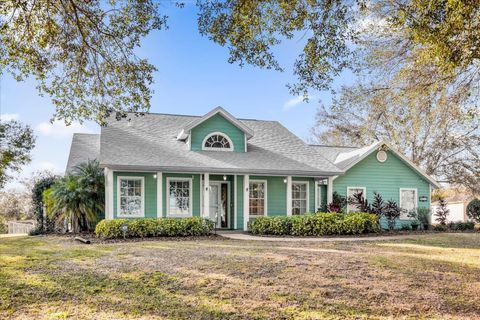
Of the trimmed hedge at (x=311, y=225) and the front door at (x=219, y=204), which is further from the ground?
the front door at (x=219, y=204)

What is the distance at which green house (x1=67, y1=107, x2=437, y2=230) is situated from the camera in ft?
55.9

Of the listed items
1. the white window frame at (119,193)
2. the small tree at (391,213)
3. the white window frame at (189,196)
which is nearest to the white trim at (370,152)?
the small tree at (391,213)

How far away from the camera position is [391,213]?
19672 mm

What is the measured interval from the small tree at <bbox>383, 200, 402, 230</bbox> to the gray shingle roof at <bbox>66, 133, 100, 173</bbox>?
1351cm

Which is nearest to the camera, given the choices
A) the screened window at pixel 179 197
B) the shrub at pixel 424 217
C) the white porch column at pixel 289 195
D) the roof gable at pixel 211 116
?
the screened window at pixel 179 197

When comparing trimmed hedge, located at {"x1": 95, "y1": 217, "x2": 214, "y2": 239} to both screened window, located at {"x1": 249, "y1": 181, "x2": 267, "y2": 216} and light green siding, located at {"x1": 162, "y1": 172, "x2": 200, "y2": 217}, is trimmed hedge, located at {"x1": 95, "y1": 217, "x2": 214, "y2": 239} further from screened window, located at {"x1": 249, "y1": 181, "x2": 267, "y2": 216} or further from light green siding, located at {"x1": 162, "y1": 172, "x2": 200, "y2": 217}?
screened window, located at {"x1": 249, "y1": 181, "x2": 267, "y2": 216}

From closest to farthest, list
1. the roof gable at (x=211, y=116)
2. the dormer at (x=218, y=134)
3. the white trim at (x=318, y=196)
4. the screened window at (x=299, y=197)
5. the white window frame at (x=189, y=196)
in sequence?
the white window frame at (x=189, y=196)
the roof gable at (x=211, y=116)
the dormer at (x=218, y=134)
the screened window at (x=299, y=197)
the white trim at (x=318, y=196)

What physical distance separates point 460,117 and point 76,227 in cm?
1425

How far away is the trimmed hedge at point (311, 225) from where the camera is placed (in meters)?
16.3


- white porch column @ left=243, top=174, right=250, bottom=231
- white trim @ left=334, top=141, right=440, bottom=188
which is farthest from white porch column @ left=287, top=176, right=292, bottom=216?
white trim @ left=334, top=141, right=440, bottom=188

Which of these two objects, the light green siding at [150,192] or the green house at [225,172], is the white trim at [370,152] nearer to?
the green house at [225,172]

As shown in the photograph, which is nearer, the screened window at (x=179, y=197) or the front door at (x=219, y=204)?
the screened window at (x=179, y=197)

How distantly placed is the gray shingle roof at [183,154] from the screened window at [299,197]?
121 centimetres

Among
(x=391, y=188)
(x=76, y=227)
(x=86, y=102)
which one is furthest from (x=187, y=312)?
(x=391, y=188)
